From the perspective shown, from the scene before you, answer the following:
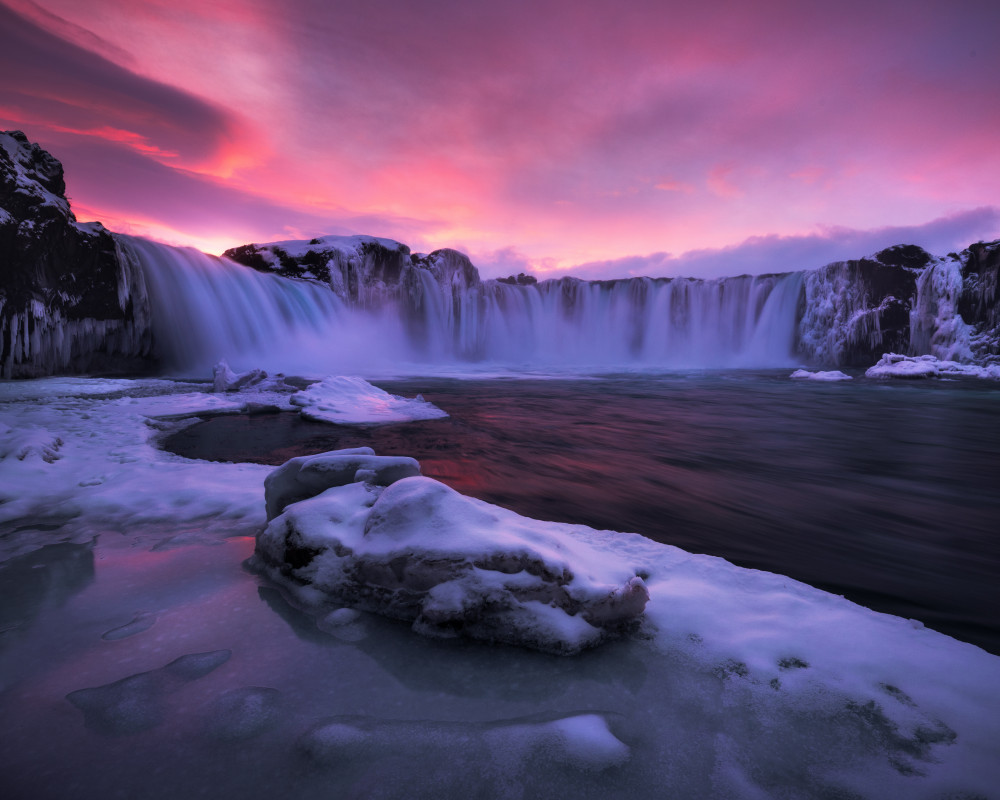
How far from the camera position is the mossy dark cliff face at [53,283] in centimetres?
963

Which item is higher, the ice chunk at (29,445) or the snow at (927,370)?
the ice chunk at (29,445)

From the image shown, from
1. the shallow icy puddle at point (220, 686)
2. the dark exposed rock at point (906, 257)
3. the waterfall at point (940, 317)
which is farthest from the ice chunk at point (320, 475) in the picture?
the dark exposed rock at point (906, 257)

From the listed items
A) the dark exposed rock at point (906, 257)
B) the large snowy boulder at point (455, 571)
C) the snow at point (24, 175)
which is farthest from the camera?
the dark exposed rock at point (906, 257)

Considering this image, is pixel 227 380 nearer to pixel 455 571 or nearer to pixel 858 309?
pixel 455 571

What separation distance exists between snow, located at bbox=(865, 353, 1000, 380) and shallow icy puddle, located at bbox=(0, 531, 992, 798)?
22.6 m

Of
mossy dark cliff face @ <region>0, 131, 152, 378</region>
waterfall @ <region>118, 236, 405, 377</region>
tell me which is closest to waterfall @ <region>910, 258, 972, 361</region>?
waterfall @ <region>118, 236, 405, 377</region>

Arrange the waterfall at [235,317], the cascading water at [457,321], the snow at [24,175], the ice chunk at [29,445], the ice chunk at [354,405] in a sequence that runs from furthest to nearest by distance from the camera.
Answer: the cascading water at [457,321] → the waterfall at [235,317] → the snow at [24,175] → the ice chunk at [354,405] → the ice chunk at [29,445]

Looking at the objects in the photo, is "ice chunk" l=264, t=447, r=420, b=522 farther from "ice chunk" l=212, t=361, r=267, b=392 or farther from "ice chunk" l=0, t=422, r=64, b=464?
"ice chunk" l=212, t=361, r=267, b=392

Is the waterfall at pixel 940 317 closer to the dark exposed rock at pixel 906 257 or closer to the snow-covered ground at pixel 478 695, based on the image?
the dark exposed rock at pixel 906 257

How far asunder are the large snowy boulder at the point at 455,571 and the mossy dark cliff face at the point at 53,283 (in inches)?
489

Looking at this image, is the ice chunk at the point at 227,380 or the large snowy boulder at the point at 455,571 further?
the ice chunk at the point at 227,380

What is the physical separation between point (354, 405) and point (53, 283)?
8982 mm

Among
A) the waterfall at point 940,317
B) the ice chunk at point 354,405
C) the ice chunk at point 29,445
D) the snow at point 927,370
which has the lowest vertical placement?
the snow at point 927,370

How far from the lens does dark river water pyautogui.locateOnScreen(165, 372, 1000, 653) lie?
2.53 meters
